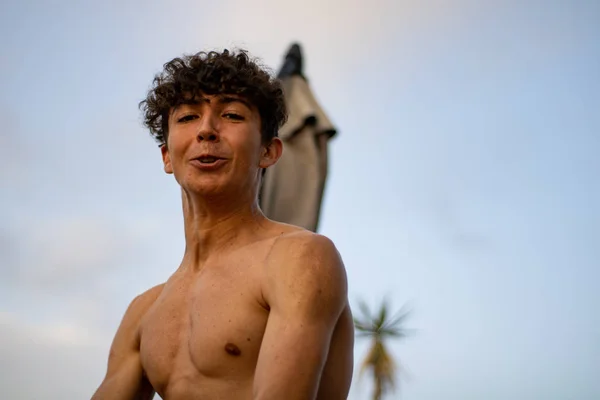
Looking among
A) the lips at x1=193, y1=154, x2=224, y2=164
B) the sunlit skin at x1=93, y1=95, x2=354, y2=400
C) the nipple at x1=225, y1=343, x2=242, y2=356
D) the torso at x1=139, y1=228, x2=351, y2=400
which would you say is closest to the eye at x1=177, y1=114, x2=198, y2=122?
the sunlit skin at x1=93, y1=95, x2=354, y2=400

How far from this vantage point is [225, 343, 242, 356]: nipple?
77.4 inches

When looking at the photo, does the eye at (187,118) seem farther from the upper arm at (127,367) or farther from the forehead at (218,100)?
the upper arm at (127,367)

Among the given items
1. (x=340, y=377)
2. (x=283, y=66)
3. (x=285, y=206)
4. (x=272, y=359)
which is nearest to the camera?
(x=272, y=359)

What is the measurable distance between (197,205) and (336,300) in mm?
589

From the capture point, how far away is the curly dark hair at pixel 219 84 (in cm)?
232

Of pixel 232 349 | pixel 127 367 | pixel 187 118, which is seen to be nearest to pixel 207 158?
pixel 187 118

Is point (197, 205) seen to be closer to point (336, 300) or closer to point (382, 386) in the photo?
point (336, 300)

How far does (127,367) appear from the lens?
2355mm

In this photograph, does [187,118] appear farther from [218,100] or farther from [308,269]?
[308,269]

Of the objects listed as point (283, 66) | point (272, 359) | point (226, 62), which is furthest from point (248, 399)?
point (283, 66)

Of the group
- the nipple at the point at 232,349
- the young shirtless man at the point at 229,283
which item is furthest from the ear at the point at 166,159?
the nipple at the point at 232,349

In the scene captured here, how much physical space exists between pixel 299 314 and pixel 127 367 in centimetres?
77

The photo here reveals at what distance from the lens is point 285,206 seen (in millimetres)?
5660

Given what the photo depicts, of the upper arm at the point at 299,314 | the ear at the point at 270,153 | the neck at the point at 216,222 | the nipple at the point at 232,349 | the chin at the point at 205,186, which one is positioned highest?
the ear at the point at 270,153
